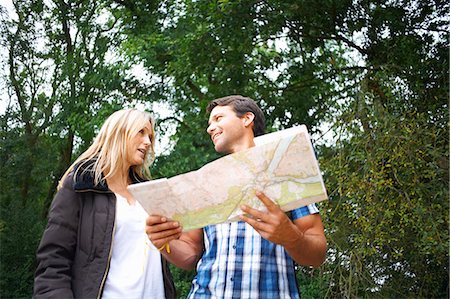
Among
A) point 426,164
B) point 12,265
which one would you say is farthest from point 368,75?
point 12,265

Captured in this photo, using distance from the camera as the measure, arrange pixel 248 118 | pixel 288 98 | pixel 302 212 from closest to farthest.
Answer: pixel 302 212, pixel 248 118, pixel 288 98

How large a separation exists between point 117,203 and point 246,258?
47 centimetres

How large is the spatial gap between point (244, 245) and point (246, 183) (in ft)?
1.03

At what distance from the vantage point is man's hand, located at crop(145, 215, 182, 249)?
5.27ft

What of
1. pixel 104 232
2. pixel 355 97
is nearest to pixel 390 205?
pixel 355 97

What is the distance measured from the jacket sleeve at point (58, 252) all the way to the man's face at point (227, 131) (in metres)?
0.46

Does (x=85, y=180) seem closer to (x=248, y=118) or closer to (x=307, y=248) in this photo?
(x=248, y=118)

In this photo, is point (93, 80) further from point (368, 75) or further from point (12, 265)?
point (368, 75)

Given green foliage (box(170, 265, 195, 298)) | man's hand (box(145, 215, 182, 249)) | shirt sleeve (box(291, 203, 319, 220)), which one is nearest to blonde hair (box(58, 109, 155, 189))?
man's hand (box(145, 215, 182, 249))

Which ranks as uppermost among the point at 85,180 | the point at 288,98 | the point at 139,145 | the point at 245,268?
the point at 288,98

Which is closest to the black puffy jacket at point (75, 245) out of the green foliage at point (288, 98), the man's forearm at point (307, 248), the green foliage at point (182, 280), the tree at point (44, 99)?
the man's forearm at point (307, 248)

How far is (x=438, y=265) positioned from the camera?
5.10 metres

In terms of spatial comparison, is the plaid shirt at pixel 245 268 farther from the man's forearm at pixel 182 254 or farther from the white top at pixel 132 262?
the white top at pixel 132 262

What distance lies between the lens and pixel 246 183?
4.91 feet
